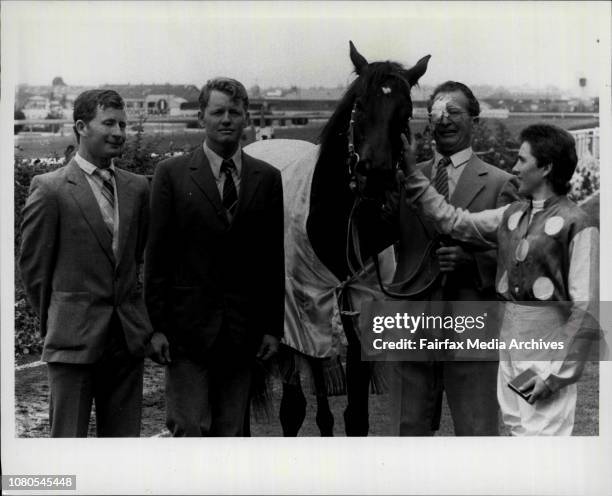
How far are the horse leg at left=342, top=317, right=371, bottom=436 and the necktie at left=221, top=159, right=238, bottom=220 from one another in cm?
89

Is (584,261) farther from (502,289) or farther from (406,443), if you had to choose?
(406,443)

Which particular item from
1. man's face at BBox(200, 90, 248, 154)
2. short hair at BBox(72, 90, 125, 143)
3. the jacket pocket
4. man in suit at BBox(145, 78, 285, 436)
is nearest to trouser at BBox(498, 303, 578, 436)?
man in suit at BBox(145, 78, 285, 436)

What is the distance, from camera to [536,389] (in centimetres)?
525

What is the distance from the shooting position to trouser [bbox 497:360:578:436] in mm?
5289

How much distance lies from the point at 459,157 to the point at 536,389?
3.88ft

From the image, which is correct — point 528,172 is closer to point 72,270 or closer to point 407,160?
point 407,160

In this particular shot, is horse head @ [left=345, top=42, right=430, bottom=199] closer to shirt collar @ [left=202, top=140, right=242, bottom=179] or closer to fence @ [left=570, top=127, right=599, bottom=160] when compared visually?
shirt collar @ [left=202, top=140, right=242, bottom=179]

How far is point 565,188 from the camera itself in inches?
208

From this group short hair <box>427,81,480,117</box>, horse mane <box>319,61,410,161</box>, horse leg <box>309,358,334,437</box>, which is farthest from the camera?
horse leg <box>309,358,334,437</box>

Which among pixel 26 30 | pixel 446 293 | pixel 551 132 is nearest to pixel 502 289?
pixel 446 293

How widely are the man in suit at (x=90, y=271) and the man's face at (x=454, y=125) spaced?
148 centimetres

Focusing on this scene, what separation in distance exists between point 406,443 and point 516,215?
1.24 meters

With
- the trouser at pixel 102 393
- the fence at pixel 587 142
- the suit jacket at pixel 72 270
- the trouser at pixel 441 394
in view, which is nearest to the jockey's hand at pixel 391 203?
the trouser at pixel 441 394

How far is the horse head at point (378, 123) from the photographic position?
498 centimetres
